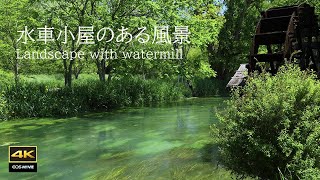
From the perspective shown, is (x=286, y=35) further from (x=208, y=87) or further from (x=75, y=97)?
(x=208, y=87)

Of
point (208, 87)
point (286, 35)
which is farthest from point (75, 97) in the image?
point (208, 87)

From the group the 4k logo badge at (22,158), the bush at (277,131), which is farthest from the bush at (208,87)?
the bush at (277,131)

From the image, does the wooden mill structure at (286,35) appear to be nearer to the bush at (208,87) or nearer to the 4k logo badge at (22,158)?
the 4k logo badge at (22,158)

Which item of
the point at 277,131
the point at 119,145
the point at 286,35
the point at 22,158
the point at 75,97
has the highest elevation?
the point at 286,35

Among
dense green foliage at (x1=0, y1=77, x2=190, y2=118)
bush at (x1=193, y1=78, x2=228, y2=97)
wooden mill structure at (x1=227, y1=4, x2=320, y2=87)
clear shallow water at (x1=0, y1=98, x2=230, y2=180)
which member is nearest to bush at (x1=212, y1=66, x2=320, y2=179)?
clear shallow water at (x1=0, y1=98, x2=230, y2=180)

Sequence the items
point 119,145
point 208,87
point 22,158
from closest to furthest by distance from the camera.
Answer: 1. point 22,158
2. point 119,145
3. point 208,87

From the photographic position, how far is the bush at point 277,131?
4781 mm

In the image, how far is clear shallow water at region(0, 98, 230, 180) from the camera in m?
7.39

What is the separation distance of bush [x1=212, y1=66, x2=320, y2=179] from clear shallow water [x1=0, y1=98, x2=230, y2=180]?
1.85 meters

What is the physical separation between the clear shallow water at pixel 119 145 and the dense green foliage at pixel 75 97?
1.08m

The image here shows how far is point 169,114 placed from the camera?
16141 mm

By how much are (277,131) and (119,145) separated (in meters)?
5.77

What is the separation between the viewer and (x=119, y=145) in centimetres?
1005

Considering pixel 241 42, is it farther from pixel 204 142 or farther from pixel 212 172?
pixel 212 172
